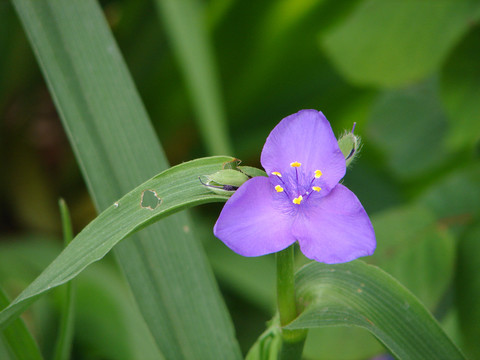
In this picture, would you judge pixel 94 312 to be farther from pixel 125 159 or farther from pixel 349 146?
pixel 349 146

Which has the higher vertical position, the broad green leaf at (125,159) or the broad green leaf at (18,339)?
the broad green leaf at (125,159)

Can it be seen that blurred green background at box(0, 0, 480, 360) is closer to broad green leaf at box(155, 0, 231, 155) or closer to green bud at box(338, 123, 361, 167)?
broad green leaf at box(155, 0, 231, 155)

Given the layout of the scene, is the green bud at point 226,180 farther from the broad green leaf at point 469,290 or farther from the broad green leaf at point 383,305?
the broad green leaf at point 469,290

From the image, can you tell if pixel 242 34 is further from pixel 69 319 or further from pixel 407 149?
pixel 69 319

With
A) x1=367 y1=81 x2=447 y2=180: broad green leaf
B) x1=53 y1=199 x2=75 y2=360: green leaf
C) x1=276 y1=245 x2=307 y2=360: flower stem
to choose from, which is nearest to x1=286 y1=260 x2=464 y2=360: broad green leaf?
x1=276 y1=245 x2=307 y2=360: flower stem

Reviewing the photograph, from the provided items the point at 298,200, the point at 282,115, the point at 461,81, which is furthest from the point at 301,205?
the point at 282,115

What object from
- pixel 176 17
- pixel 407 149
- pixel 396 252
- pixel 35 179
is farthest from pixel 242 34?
pixel 396 252

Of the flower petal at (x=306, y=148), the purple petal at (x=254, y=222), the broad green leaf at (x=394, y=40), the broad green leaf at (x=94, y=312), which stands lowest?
the purple petal at (x=254, y=222)

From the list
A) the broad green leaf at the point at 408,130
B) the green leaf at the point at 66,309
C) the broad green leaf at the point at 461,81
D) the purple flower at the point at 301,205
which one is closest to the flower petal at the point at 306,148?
the purple flower at the point at 301,205
